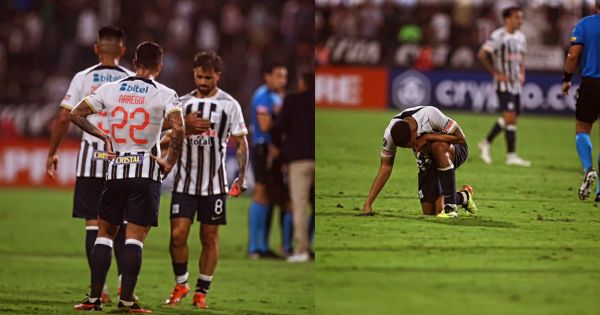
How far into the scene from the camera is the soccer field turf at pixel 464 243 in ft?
17.7

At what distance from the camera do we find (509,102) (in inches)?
257

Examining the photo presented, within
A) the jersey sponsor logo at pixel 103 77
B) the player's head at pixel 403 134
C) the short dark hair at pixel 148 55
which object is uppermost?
the short dark hair at pixel 148 55

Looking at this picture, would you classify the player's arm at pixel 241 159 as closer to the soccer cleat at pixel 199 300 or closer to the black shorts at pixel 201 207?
the black shorts at pixel 201 207

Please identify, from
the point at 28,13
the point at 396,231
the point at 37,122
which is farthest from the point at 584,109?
the point at 28,13

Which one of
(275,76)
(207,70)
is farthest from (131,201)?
(275,76)

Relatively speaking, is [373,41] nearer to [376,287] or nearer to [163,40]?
[163,40]

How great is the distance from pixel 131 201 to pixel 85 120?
0.51 metres

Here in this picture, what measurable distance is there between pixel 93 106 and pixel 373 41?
8676 millimetres

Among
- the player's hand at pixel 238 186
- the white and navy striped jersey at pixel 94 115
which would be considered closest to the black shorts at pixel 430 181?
the player's hand at pixel 238 186

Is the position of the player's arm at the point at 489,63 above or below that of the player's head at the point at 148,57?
above

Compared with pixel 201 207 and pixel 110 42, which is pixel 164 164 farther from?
pixel 110 42

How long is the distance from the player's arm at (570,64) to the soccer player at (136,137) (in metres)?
2.16

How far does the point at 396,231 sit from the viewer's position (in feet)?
18.8

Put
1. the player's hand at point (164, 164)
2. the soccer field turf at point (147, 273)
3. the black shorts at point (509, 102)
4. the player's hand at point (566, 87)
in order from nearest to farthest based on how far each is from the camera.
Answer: the player's hand at point (164, 164), the player's hand at point (566, 87), the black shorts at point (509, 102), the soccer field turf at point (147, 273)
